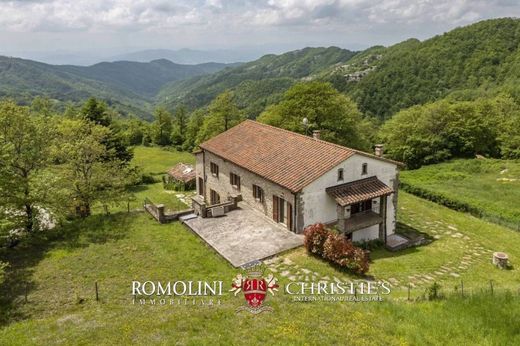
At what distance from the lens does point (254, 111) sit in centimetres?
15862

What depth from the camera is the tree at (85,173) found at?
2848cm

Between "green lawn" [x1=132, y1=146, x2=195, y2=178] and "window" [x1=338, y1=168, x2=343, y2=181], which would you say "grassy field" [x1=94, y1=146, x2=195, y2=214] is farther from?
"window" [x1=338, y1=168, x2=343, y2=181]

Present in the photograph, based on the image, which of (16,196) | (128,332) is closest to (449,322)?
(128,332)

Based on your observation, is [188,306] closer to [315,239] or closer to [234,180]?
[315,239]

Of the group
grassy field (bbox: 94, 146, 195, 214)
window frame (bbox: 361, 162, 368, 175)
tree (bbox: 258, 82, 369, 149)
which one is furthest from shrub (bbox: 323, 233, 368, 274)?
tree (bbox: 258, 82, 369, 149)

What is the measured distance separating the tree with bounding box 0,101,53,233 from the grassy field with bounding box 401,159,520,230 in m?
33.2

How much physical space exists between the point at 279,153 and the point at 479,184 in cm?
3079

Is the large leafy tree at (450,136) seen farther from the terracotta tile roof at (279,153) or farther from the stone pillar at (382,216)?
the stone pillar at (382,216)

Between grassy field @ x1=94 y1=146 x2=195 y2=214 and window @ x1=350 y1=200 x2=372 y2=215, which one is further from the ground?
window @ x1=350 y1=200 x2=372 y2=215

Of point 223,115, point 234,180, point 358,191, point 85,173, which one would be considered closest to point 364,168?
point 358,191

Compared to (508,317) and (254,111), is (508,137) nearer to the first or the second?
(508,317)

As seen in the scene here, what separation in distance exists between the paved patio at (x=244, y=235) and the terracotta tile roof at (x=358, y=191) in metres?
3.20

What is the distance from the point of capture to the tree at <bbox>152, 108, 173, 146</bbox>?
9075 cm

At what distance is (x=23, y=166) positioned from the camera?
26516 millimetres
